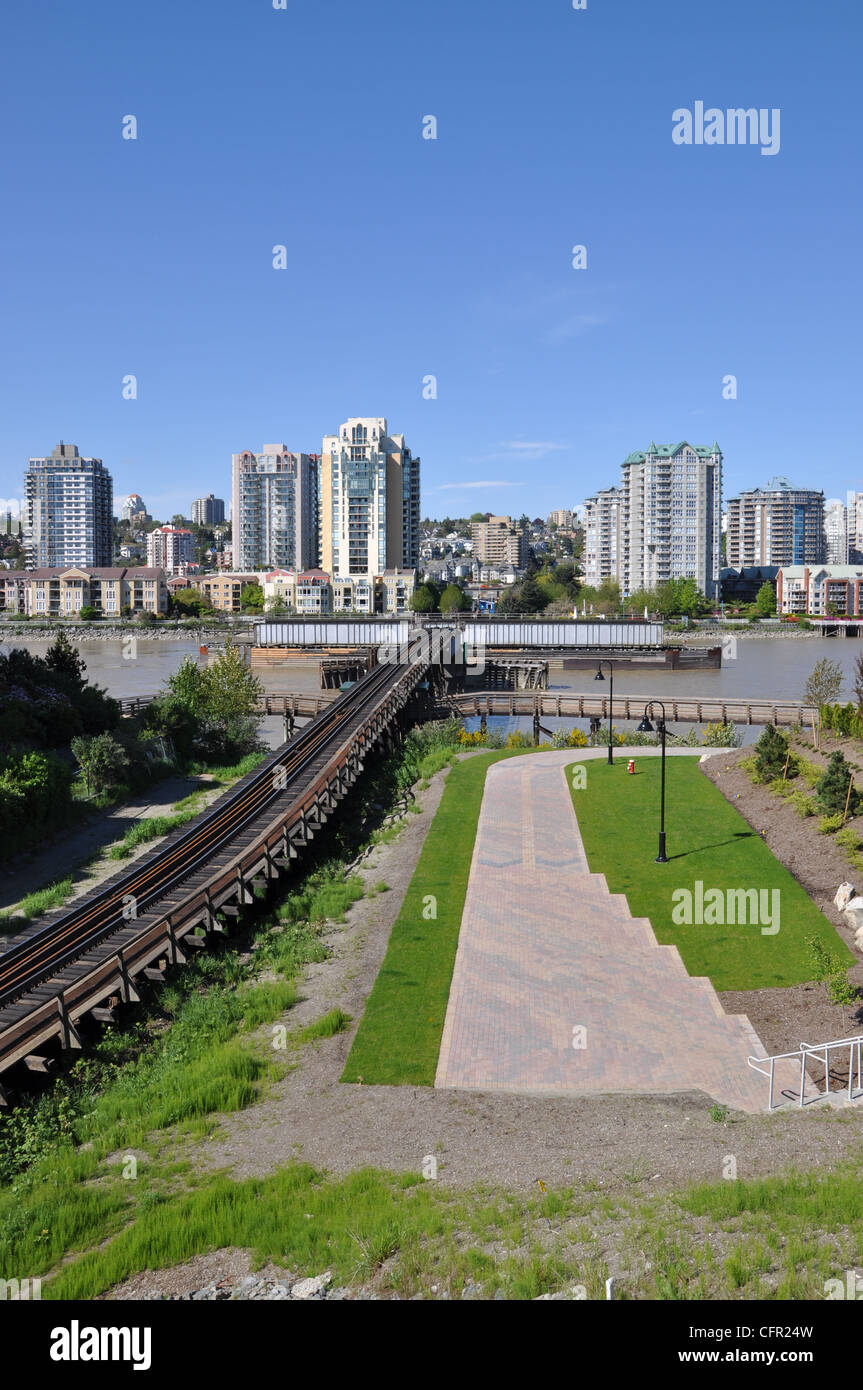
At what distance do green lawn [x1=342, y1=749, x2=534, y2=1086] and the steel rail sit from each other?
5398 mm

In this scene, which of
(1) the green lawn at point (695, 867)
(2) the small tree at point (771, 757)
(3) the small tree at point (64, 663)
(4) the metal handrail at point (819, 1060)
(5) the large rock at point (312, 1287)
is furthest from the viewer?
(3) the small tree at point (64, 663)

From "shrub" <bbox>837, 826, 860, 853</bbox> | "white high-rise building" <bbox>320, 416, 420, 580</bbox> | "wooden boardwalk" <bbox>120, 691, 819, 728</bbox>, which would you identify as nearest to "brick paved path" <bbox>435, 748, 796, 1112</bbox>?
"shrub" <bbox>837, 826, 860, 853</bbox>

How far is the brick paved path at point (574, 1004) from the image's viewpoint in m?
13.8

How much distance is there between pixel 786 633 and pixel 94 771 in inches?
5132

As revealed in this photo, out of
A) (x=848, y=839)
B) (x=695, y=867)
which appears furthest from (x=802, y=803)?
(x=695, y=867)

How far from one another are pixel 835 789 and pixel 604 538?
16730 cm

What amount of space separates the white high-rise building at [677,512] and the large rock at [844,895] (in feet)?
489

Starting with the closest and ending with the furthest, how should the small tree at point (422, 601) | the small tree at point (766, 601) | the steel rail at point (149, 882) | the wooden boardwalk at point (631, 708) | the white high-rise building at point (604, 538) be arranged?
the steel rail at point (149, 882)
the wooden boardwalk at point (631, 708)
the small tree at point (422, 601)
the small tree at point (766, 601)
the white high-rise building at point (604, 538)

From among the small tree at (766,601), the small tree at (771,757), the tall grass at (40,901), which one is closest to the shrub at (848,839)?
the small tree at (771,757)

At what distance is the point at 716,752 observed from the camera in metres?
38.7

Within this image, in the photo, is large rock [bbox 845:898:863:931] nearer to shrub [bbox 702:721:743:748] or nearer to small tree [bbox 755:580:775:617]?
shrub [bbox 702:721:743:748]

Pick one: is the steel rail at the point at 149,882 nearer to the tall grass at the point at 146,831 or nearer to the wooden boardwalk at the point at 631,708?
the tall grass at the point at 146,831
